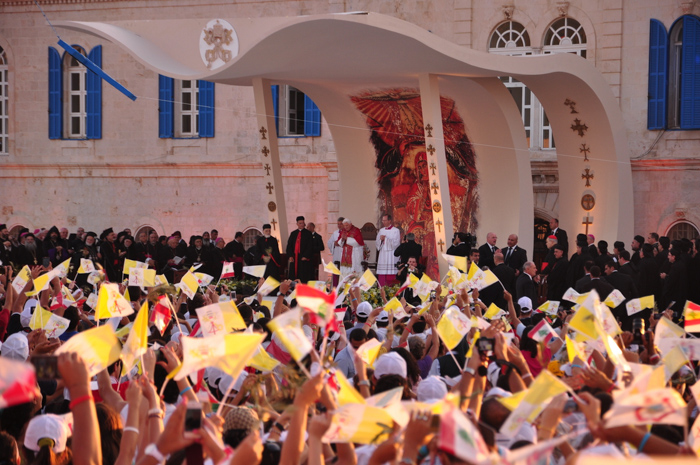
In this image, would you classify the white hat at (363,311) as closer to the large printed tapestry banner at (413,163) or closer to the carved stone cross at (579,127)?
the large printed tapestry banner at (413,163)

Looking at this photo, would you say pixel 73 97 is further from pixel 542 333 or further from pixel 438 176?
pixel 542 333

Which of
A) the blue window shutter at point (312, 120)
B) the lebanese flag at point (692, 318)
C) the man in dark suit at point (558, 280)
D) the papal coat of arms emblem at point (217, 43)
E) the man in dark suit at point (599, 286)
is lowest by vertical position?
the man in dark suit at point (558, 280)

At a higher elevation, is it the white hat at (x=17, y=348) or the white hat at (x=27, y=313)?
the white hat at (x=17, y=348)

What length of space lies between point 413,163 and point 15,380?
16.7 metres

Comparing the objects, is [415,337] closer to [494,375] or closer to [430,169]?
[494,375]

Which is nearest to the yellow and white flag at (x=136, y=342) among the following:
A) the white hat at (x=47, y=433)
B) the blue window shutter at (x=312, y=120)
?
the white hat at (x=47, y=433)

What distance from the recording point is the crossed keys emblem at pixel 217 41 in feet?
52.6

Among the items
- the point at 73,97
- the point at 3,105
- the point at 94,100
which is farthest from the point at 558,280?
the point at 3,105

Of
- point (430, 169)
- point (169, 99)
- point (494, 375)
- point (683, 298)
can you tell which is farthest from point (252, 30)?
point (494, 375)

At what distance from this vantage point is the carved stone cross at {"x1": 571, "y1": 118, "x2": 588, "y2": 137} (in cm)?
1802

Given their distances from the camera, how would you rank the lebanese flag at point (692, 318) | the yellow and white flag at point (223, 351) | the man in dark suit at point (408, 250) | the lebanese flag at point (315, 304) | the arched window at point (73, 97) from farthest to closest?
the arched window at point (73, 97), the man in dark suit at point (408, 250), the lebanese flag at point (692, 318), the lebanese flag at point (315, 304), the yellow and white flag at point (223, 351)

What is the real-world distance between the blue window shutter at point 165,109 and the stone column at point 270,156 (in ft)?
24.3

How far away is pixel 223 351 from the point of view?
395 cm

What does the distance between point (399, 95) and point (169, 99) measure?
27.2 ft
